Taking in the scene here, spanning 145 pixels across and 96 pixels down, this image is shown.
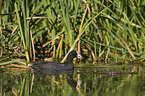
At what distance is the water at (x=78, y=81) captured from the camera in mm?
5555

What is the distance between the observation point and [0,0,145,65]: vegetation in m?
8.62

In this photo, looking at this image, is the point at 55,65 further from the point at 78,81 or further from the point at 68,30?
the point at 78,81

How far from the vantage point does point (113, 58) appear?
9.41 m

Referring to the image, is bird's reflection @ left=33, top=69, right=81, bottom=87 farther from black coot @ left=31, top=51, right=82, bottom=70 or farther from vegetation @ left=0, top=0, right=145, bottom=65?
vegetation @ left=0, top=0, right=145, bottom=65

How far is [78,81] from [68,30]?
2.34 m

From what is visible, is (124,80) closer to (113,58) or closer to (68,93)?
(68,93)

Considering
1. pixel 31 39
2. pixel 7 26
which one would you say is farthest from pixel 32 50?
pixel 7 26

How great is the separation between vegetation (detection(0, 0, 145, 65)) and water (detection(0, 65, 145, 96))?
2.61 feet

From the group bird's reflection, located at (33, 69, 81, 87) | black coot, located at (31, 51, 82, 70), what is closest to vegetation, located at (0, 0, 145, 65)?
black coot, located at (31, 51, 82, 70)

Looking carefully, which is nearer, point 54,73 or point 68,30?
point 54,73

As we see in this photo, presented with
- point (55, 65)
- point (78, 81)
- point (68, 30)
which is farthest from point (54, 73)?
point (78, 81)

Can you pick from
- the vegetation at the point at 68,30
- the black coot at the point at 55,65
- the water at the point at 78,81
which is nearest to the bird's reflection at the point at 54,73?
the water at the point at 78,81

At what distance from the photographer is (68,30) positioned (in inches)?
341

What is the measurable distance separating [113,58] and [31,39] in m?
2.37
